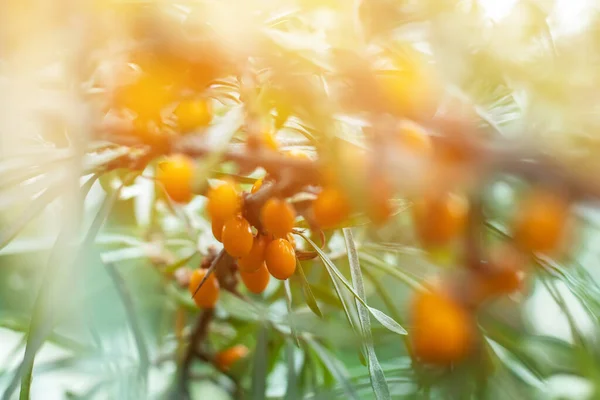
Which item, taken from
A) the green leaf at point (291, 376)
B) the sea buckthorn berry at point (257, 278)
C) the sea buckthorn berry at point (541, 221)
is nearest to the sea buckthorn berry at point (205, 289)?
the sea buckthorn berry at point (257, 278)

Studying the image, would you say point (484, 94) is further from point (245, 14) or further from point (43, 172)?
point (43, 172)

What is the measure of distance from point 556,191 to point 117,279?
1.62ft

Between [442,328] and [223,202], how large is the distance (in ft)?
0.60

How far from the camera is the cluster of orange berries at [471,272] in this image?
0.32 m

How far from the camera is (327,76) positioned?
365 millimetres

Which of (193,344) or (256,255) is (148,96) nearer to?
(256,255)

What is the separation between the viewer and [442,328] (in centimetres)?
42

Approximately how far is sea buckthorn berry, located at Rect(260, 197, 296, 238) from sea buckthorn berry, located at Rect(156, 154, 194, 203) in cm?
5

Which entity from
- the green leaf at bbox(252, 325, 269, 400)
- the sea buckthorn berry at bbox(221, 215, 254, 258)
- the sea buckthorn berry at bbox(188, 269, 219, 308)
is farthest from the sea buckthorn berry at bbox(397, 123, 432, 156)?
the green leaf at bbox(252, 325, 269, 400)

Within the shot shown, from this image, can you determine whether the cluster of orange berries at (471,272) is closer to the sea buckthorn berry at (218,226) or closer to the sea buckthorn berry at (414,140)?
the sea buckthorn berry at (414,140)

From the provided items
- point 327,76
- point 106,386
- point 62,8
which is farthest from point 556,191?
point 106,386

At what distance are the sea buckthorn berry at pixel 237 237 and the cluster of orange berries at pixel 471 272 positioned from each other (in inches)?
4.5

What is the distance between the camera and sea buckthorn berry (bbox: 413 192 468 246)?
33 cm

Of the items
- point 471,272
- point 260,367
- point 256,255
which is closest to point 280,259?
point 256,255
